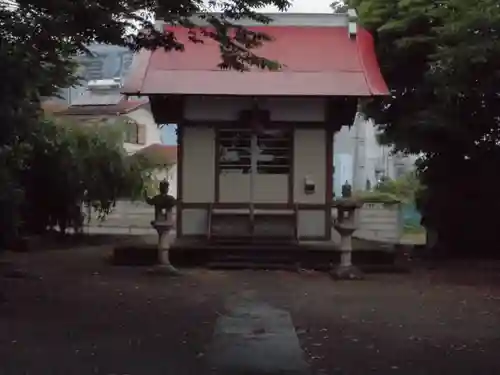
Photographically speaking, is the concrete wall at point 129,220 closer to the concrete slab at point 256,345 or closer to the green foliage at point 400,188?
the green foliage at point 400,188

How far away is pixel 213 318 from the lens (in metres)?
10.4

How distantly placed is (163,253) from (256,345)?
790 centimetres

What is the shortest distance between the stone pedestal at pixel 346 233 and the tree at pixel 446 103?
121 inches

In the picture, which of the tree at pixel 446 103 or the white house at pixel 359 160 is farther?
the white house at pixel 359 160

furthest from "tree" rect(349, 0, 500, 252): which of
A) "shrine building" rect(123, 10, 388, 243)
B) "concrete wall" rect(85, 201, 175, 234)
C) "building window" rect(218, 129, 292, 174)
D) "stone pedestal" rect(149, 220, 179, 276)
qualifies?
"concrete wall" rect(85, 201, 175, 234)

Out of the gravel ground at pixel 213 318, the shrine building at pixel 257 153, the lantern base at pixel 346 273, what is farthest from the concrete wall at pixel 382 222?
the lantern base at pixel 346 273

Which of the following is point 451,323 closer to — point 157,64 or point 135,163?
point 157,64

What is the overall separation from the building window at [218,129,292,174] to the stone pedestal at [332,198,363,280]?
2.85 m

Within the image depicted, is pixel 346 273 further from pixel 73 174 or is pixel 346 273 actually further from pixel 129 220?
pixel 129 220

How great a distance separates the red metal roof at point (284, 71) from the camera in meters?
16.6

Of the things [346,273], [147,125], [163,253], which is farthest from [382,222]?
[147,125]

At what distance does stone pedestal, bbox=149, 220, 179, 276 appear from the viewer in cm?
1539

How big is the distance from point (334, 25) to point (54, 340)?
39.6 ft

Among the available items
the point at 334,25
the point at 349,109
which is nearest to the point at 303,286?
the point at 349,109
